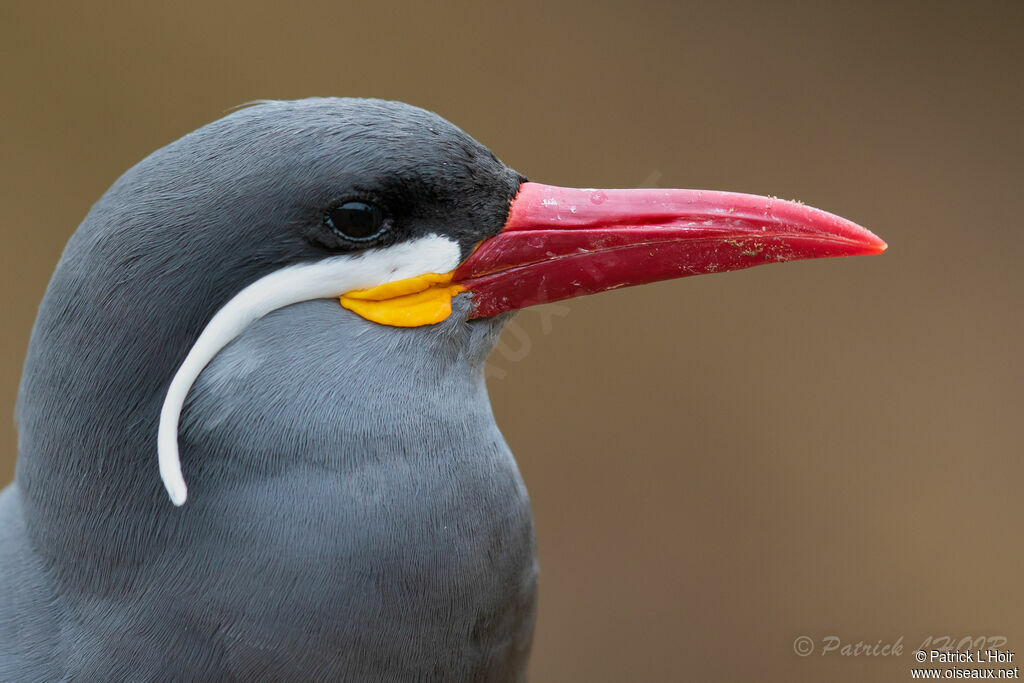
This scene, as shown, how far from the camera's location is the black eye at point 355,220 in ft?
3.98

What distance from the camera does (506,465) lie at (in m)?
1.33

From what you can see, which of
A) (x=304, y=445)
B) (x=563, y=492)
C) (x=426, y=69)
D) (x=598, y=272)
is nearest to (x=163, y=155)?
(x=304, y=445)

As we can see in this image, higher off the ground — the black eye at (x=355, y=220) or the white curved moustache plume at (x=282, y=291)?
the black eye at (x=355, y=220)

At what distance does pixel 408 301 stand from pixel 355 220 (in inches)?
4.7

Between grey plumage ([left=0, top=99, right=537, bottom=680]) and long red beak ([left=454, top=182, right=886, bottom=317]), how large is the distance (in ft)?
0.50

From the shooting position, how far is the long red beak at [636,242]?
1303mm

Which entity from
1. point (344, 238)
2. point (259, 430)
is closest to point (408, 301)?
point (344, 238)

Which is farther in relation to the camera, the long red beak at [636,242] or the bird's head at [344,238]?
the long red beak at [636,242]

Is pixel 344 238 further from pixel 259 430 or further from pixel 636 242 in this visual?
pixel 636 242

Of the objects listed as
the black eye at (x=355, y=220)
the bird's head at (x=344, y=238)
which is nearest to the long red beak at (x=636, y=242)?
the bird's head at (x=344, y=238)

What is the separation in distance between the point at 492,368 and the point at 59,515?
0.69m

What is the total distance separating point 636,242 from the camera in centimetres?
131

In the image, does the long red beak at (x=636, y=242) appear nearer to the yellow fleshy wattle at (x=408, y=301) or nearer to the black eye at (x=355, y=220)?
the yellow fleshy wattle at (x=408, y=301)

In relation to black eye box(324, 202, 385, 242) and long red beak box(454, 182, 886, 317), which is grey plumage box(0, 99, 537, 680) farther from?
long red beak box(454, 182, 886, 317)
